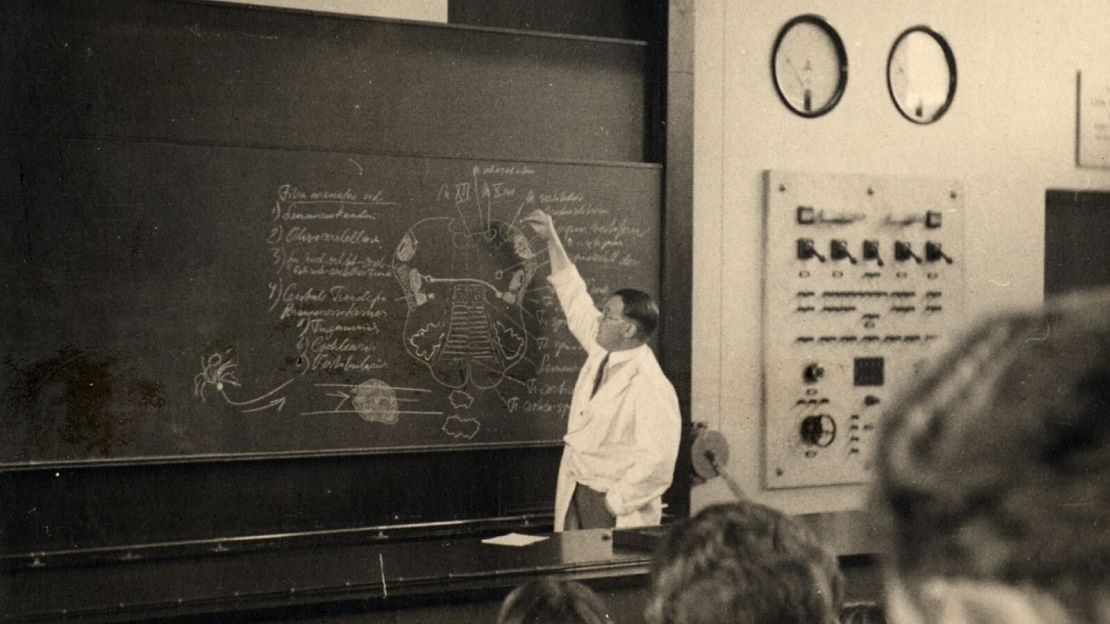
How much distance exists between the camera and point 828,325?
4.61 meters

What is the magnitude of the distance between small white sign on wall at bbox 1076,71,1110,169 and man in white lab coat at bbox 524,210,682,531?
2.47 m

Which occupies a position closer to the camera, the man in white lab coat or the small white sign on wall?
the man in white lab coat

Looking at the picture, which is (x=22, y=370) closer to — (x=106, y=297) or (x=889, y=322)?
(x=106, y=297)

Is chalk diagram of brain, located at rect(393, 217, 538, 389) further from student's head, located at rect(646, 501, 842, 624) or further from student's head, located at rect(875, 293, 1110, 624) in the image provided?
student's head, located at rect(875, 293, 1110, 624)

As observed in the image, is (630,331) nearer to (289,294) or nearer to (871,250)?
(289,294)

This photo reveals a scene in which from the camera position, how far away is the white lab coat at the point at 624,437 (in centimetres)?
363

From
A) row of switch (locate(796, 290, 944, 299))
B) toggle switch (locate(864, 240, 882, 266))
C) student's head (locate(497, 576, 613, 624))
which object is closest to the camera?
student's head (locate(497, 576, 613, 624))

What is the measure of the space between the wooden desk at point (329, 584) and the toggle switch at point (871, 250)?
84.7 inches

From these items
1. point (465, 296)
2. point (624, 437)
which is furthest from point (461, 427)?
point (624, 437)

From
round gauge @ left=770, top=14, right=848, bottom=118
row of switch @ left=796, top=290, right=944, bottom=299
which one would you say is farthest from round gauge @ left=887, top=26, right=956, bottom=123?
row of switch @ left=796, top=290, right=944, bottom=299

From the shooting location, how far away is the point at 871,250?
466 cm

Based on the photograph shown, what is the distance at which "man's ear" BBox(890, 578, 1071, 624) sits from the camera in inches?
12.5

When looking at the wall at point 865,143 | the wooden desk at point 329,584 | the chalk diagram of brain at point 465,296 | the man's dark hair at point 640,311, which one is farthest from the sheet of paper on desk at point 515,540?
the wall at point 865,143

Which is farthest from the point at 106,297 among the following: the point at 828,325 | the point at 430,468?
the point at 828,325
